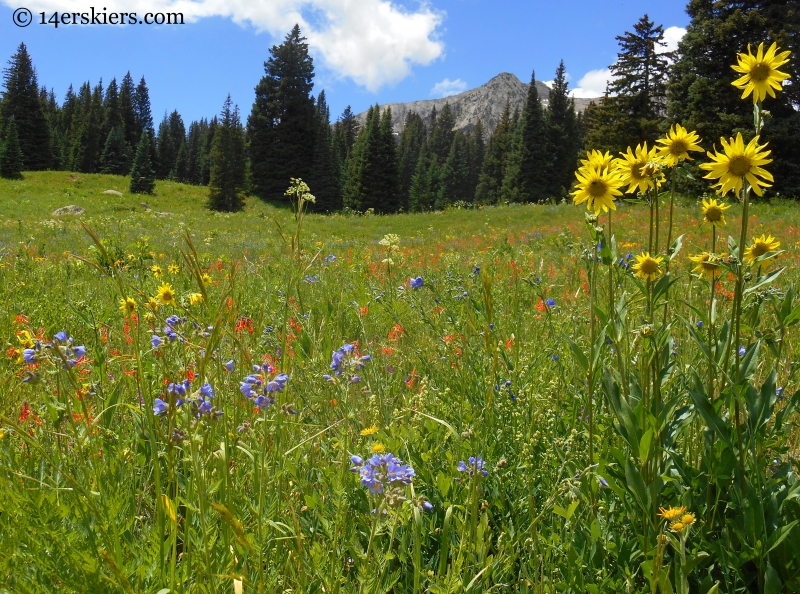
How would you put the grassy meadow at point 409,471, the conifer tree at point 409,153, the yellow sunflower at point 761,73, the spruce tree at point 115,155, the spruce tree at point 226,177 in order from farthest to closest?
the conifer tree at point 409,153, the spruce tree at point 115,155, the spruce tree at point 226,177, the yellow sunflower at point 761,73, the grassy meadow at point 409,471

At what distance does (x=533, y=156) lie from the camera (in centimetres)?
4441

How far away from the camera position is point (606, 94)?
3284 centimetres

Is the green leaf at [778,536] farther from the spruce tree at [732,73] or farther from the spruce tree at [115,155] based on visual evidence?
the spruce tree at [115,155]

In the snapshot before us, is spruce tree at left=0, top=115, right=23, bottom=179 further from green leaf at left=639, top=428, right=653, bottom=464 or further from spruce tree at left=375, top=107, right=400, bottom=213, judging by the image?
green leaf at left=639, top=428, right=653, bottom=464

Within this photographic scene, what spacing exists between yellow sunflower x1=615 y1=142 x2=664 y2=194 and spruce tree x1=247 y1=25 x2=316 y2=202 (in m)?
37.4

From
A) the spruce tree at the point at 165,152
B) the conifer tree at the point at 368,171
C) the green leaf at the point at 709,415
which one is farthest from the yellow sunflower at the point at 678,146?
the spruce tree at the point at 165,152

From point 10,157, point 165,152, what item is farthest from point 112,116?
point 10,157

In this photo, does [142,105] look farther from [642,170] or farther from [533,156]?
[642,170]

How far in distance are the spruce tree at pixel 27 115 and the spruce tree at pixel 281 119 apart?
26253 mm

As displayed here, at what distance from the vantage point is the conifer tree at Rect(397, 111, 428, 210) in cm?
6412

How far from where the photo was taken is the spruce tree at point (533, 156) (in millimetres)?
43875

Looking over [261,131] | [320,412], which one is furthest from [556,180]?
[320,412]

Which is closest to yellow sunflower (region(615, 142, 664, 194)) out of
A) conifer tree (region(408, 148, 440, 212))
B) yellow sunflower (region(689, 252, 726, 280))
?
yellow sunflower (region(689, 252, 726, 280))

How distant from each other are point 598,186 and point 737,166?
397 mm
